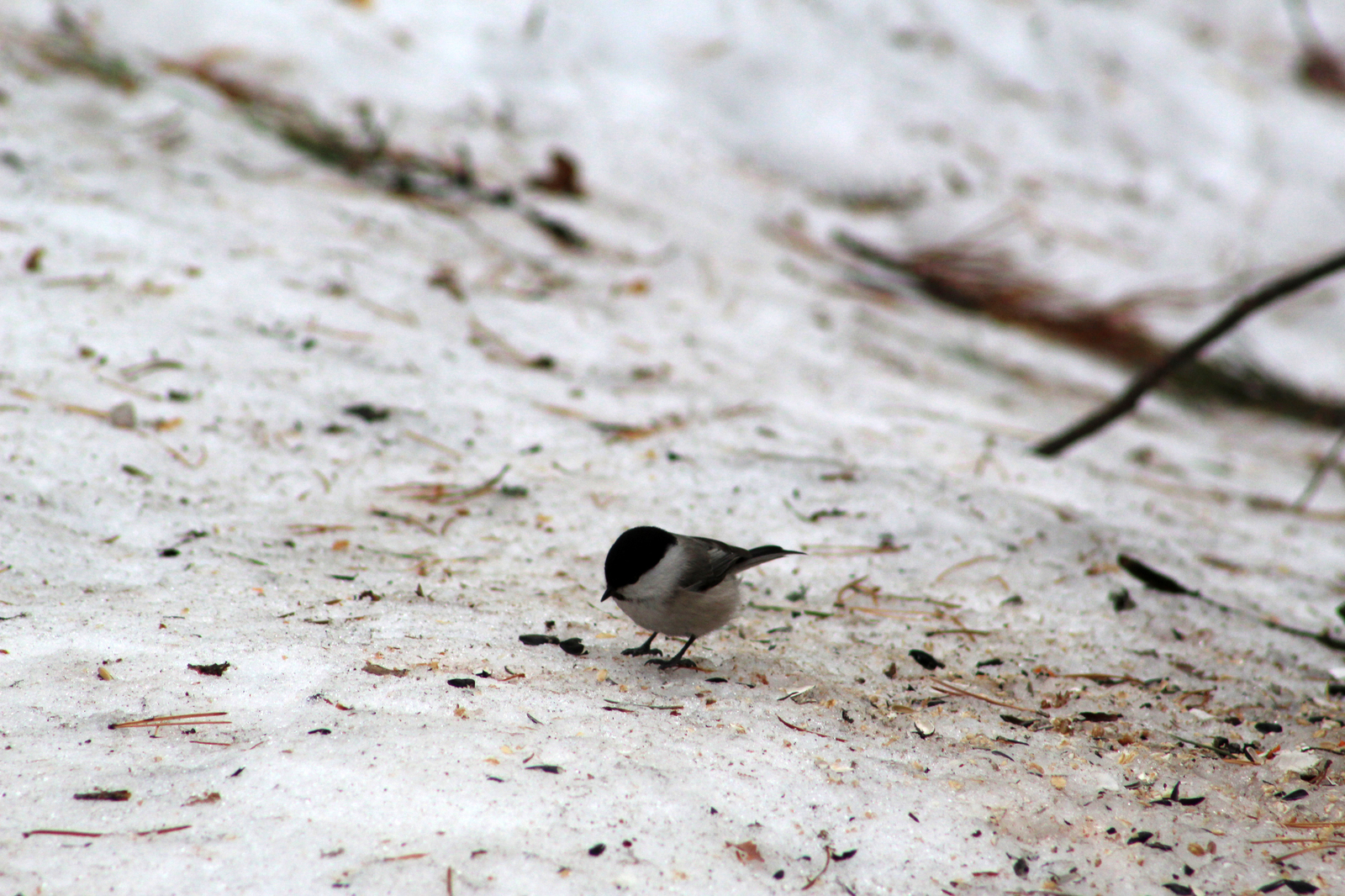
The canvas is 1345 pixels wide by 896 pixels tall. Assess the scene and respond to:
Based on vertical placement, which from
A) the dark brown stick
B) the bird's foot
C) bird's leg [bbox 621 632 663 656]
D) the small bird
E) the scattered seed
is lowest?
bird's leg [bbox 621 632 663 656]

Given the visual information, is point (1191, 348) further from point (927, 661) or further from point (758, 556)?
point (758, 556)

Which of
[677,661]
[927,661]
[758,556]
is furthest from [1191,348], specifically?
[677,661]

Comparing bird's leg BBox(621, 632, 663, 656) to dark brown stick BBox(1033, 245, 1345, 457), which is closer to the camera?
bird's leg BBox(621, 632, 663, 656)

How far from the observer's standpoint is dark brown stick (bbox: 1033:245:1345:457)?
2.94 meters

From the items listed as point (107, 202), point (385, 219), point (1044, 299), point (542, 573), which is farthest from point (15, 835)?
point (1044, 299)

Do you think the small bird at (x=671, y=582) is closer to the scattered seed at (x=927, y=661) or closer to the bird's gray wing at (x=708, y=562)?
the bird's gray wing at (x=708, y=562)

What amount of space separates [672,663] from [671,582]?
253mm

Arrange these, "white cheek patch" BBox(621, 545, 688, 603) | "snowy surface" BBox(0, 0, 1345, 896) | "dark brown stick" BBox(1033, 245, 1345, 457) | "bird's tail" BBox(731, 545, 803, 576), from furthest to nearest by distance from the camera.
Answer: "dark brown stick" BBox(1033, 245, 1345, 457) → "bird's tail" BBox(731, 545, 803, 576) → "white cheek patch" BBox(621, 545, 688, 603) → "snowy surface" BBox(0, 0, 1345, 896)

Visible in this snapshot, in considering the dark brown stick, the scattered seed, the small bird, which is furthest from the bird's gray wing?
the dark brown stick

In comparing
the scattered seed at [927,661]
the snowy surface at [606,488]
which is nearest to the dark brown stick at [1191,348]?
the snowy surface at [606,488]

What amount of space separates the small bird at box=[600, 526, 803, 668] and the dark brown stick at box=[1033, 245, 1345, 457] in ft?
5.99

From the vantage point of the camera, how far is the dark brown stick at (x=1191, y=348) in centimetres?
294

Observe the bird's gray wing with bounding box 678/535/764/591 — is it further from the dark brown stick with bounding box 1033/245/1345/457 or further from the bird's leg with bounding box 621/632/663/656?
the dark brown stick with bounding box 1033/245/1345/457

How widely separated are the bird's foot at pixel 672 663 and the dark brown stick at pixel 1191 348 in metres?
2.02
